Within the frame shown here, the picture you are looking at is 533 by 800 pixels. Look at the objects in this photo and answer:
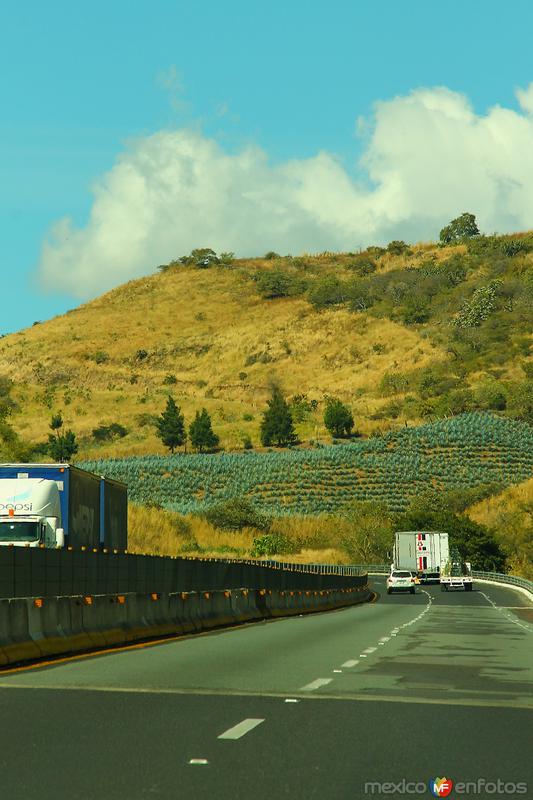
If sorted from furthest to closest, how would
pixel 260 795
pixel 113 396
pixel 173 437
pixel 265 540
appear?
pixel 113 396
pixel 173 437
pixel 265 540
pixel 260 795

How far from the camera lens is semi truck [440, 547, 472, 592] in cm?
6850

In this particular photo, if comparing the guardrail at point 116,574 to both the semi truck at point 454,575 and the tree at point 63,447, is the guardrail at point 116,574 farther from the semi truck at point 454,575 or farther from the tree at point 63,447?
the tree at point 63,447

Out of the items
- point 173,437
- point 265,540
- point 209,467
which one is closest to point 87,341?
point 173,437

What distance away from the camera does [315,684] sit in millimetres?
14422

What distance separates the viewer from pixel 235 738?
10.0 meters

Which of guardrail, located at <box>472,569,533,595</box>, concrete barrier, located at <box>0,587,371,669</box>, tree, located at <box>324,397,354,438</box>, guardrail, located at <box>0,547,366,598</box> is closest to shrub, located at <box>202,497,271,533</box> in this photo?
guardrail, located at <box>472,569,533,595</box>

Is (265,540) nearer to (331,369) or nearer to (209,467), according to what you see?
(209,467)

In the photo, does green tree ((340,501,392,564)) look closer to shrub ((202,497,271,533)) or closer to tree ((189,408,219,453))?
shrub ((202,497,271,533))

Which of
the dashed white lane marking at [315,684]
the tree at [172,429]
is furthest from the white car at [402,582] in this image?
the tree at [172,429]

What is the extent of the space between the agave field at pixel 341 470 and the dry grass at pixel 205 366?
39.5 feet

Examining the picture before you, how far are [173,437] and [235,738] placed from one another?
4989 inches

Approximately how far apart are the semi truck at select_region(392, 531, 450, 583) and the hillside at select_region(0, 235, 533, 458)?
61.4 meters

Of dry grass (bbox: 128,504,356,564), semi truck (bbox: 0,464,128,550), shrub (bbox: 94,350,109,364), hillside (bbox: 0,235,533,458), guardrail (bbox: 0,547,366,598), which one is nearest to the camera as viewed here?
guardrail (bbox: 0,547,366,598)

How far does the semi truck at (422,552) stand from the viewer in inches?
2997
